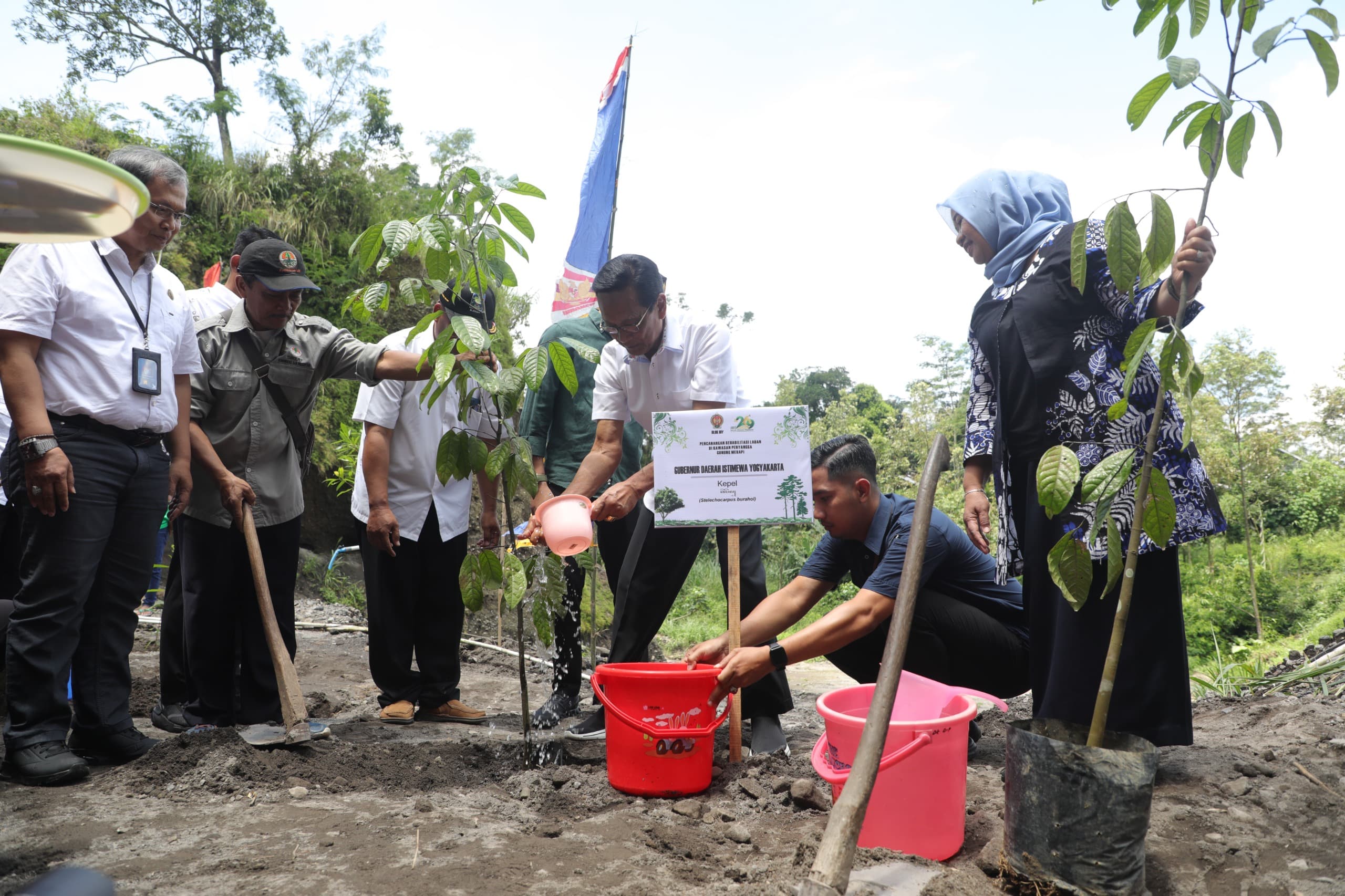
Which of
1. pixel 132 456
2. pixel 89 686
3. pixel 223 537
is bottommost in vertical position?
pixel 89 686

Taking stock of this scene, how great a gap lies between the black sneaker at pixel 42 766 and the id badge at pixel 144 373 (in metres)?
1.01

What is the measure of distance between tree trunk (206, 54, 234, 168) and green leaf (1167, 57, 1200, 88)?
19.9 m

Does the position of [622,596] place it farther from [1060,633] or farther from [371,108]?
[371,108]

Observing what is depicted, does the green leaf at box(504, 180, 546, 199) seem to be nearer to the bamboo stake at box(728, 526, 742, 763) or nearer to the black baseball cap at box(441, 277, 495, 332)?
the black baseball cap at box(441, 277, 495, 332)

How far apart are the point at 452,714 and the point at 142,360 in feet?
5.78

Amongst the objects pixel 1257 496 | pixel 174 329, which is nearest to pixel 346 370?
pixel 174 329

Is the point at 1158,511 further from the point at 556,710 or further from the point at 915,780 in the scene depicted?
the point at 556,710

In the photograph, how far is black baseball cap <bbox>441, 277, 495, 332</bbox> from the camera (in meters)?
2.59

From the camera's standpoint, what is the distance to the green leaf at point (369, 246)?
248cm

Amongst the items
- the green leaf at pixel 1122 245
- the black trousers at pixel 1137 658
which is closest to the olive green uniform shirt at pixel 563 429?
the black trousers at pixel 1137 658

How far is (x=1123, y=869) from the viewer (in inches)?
63.6

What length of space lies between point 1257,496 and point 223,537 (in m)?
13.2

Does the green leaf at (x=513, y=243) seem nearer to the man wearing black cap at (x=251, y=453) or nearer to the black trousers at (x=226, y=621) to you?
the man wearing black cap at (x=251, y=453)

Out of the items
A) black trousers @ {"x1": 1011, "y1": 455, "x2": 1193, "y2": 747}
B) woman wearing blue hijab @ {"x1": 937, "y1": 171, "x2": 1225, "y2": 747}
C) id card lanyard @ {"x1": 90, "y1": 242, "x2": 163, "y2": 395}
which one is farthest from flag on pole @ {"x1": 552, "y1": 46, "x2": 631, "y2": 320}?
black trousers @ {"x1": 1011, "y1": 455, "x2": 1193, "y2": 747}
